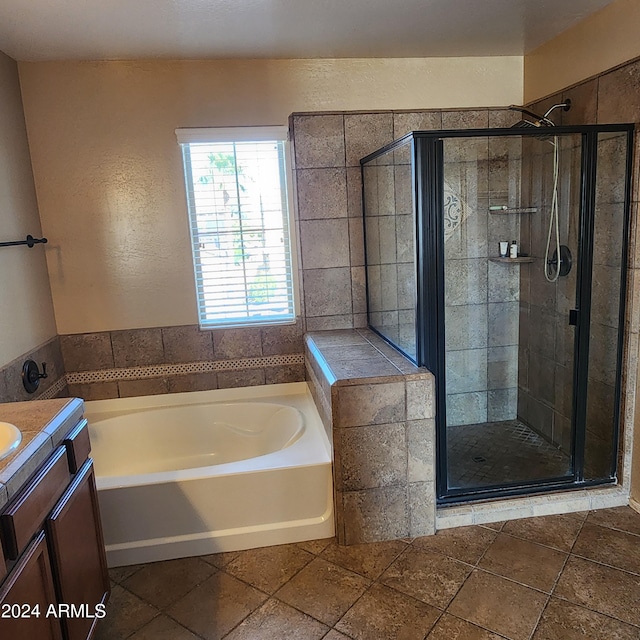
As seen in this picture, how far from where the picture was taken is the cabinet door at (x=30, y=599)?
4.02 feet

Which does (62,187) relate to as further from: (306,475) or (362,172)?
(306,475)

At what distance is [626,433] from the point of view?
2.55 metres

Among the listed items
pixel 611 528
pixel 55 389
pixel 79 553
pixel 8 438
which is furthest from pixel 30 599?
pixel 611 528

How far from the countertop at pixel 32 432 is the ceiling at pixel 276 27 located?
164cm

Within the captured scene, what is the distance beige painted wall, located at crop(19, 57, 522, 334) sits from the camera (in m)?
2.91

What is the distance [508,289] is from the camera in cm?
320

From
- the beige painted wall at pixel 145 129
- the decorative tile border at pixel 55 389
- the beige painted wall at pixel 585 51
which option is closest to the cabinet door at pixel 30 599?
the decorative tile border at pixel 55 389

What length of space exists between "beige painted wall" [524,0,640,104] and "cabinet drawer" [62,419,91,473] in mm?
2739

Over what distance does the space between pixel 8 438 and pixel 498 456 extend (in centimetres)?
238

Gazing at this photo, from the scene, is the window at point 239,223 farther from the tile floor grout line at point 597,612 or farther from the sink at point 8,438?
the tile floor grout line at point 597,612

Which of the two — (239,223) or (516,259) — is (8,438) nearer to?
(239,223)

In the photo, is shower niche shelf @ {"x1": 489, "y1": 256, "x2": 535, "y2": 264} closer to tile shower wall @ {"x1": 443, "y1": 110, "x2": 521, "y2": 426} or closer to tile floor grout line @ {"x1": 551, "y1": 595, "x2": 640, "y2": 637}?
tile shower wall @ {"x1": 443, "y1": 110, "x2": 521, "y2": 426}

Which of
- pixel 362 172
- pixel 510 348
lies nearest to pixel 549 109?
pixel 362 172

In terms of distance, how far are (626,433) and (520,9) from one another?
2119 millimetres
